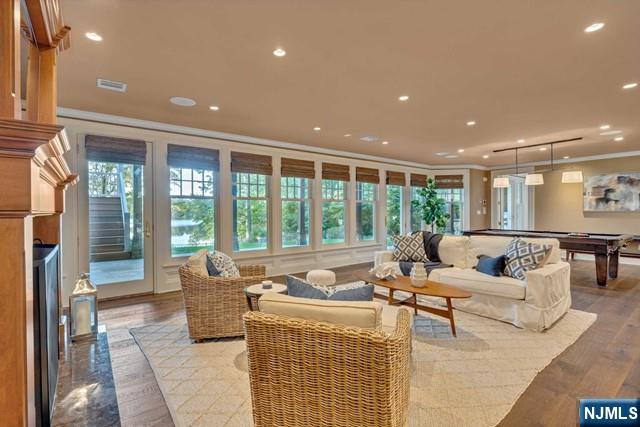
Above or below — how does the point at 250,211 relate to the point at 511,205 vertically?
below

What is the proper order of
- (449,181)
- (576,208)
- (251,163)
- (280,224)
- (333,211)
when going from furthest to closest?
(449,181), (576,208), (333,211), (280,224), (251,163)

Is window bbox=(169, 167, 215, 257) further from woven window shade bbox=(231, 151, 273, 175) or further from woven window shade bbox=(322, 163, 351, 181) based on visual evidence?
woven window shade bbox=(322, 163, 351, 181)

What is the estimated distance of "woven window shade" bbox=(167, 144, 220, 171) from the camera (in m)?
4.87

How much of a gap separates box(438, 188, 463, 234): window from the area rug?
5610 millimetres

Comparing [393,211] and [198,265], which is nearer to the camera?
[198,265]

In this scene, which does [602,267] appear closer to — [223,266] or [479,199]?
[479,199]

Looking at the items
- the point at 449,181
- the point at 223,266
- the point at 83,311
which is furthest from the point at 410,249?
the point at 449,181

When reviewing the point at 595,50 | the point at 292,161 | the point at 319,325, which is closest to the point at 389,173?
the point at 292,161

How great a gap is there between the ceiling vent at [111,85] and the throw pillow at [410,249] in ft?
13.2

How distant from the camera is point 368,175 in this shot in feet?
24.6

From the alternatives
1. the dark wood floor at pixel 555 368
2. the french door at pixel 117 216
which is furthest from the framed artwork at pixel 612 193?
the french door at pixel 117 216

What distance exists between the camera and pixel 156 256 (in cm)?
479

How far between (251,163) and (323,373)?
15.4 feet

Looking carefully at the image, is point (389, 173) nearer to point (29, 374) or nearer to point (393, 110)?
point (393, 110)
